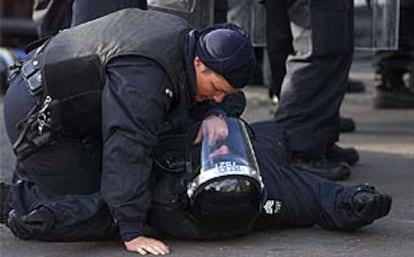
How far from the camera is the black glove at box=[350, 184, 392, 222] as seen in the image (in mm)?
4211

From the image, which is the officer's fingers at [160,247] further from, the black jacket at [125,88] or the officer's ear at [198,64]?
the officer's ear at [198,64]

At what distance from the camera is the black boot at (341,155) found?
5.82 meters

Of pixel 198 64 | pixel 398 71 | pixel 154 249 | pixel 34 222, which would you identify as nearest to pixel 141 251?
pixel 154 249

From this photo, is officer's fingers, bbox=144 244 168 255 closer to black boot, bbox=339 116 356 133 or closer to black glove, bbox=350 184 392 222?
black glove, bbox=350 184 392 222

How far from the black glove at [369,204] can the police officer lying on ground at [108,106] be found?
2.07 ft

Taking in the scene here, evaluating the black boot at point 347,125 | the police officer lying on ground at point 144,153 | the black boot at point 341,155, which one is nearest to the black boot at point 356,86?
the black boot at point 347,125

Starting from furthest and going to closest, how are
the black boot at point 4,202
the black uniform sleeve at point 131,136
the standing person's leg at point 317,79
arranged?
the standing person's leg at point 317,79 < the black boot at point 4,202 < the black uniform sleeve at point 131,136

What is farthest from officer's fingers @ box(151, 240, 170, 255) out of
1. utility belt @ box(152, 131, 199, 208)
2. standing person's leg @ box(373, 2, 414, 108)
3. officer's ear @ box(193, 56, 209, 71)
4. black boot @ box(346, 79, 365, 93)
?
black boot @ box(346, 79, 365, 93)

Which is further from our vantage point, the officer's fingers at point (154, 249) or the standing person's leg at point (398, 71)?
the standing person's leg at point (398, 71)

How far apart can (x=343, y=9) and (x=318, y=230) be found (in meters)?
A: 1.43

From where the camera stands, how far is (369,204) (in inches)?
166

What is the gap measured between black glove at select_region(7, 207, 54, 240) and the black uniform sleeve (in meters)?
0.29

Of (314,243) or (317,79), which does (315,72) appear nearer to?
(317,79)

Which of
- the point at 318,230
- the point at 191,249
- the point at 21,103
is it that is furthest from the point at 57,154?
the point at 318,230
